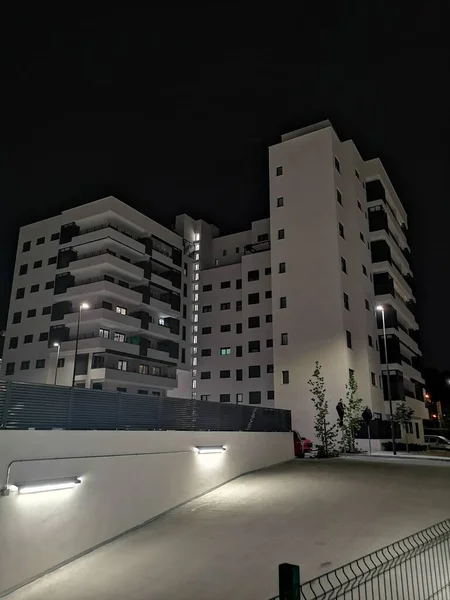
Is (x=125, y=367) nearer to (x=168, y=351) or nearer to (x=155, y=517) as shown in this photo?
(x=168, y=351)

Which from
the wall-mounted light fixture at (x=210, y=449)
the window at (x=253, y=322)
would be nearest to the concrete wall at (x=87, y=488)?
the wall-mounted light fixture at (x=210, y=449)

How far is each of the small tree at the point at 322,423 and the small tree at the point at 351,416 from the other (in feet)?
3.08

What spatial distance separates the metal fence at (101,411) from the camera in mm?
10453

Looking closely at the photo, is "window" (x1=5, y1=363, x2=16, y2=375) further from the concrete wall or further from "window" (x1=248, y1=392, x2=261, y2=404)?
the concrete wall

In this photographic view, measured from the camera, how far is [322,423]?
2898 cm

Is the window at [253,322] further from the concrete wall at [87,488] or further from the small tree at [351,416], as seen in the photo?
the concrete wall at [87,488]

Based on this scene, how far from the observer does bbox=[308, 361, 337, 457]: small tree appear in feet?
91.0

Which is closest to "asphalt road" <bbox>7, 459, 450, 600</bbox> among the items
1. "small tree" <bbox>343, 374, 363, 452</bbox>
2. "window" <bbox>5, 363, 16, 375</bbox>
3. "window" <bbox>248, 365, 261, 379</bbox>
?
"small tree" <bbox>343, 374, 363, 452</bbox>

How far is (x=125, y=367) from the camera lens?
4603cm

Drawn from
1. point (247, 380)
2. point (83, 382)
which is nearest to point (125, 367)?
point (83, 382)

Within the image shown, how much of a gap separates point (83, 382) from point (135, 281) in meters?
12.1

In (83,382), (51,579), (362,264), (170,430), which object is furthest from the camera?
(83,382)

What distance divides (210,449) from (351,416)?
743 inches

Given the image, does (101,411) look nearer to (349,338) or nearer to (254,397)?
(349,338)
